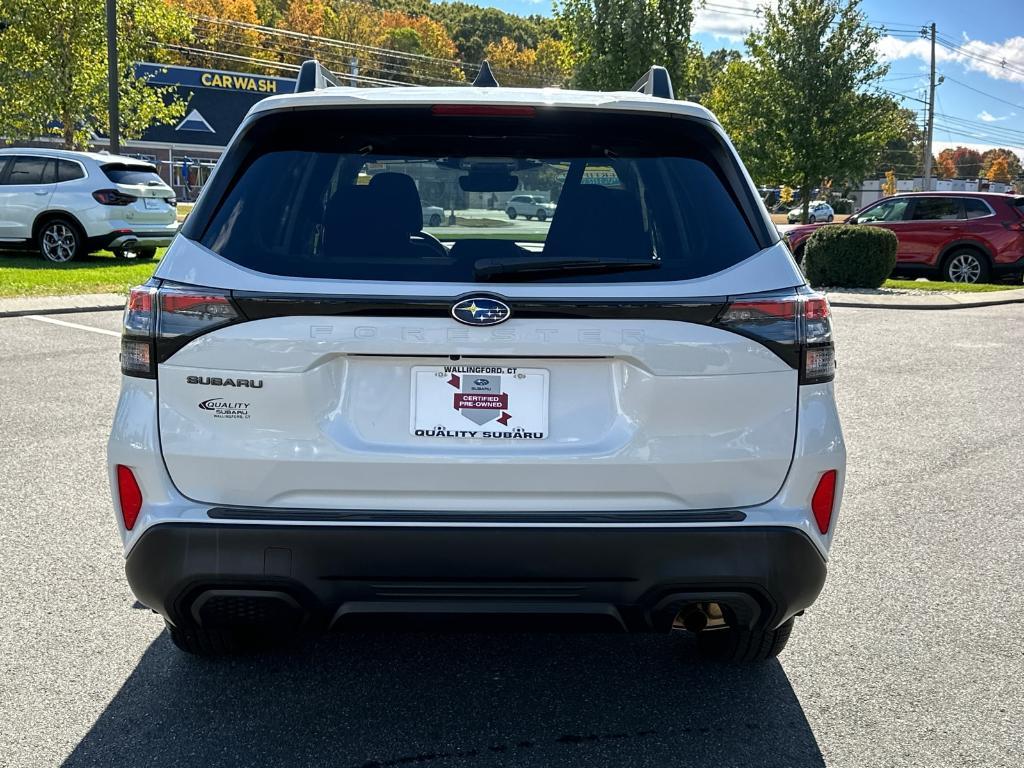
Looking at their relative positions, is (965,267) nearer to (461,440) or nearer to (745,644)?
(745,644)

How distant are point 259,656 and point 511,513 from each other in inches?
55.1

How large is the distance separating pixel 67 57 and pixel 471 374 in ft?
90.2

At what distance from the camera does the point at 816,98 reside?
3092 cm

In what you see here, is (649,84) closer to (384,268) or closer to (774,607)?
(384,268)

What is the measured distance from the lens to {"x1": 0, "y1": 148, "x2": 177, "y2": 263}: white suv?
59.9ft

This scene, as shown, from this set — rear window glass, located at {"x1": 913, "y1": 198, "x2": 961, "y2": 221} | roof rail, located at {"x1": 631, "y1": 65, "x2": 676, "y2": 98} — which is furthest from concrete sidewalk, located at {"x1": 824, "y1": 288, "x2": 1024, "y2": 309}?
roof rail, located at {"x1": 631, "y1": 65, "x2": 676, "y2": 98}

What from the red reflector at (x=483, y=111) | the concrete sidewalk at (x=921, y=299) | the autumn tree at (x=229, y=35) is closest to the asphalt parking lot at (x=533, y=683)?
the red reflector at (x=483, y=111)

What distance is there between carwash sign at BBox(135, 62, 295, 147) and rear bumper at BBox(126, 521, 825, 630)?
191ft

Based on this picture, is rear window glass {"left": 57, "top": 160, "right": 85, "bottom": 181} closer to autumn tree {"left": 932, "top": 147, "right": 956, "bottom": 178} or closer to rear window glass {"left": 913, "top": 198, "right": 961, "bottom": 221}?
rear window glass {"left": 913, "top": 198, "right": 961, "bottom": 221}

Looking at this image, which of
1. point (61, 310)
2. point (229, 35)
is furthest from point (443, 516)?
point (229, 35)

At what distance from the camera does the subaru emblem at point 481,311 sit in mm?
2693

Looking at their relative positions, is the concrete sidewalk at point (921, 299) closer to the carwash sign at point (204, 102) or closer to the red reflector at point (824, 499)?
the red reflector at point (824, 499)

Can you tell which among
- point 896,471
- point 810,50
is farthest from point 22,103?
point 896,471

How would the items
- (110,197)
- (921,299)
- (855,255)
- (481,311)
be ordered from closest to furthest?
(481,311)
(921,299)
(110,197)
(855,255)
